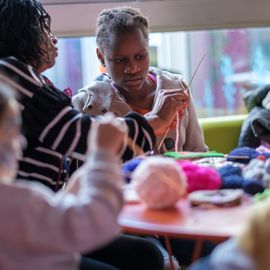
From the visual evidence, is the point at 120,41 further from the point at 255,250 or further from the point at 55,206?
the point at 255,250

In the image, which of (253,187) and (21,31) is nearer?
(253,187)

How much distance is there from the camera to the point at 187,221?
1161 mm

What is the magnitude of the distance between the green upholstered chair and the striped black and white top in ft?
3.83

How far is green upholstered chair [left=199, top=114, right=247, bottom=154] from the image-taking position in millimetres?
2658

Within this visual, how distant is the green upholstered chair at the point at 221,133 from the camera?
8.72 feet

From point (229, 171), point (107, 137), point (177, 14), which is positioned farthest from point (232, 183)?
point (177, 14)

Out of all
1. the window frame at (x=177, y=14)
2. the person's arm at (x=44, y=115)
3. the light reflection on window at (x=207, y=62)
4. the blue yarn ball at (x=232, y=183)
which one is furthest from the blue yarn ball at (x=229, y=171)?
the light reflection on window at (x=207, y=62)

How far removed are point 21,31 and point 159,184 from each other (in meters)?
0.66

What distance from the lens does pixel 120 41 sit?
6.48 ft

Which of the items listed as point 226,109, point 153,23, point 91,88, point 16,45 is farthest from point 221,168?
point 226,109

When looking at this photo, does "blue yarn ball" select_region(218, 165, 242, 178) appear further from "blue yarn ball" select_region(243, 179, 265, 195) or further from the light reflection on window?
the light reflection on window

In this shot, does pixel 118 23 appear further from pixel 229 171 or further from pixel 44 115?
pixel 229 171

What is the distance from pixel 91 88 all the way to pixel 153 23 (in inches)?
Answer: 27.4

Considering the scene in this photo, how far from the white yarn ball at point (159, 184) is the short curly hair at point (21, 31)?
1.83 ft
